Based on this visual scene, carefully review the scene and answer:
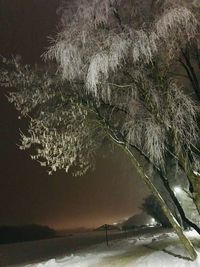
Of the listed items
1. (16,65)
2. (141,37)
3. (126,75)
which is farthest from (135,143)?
(16,65)

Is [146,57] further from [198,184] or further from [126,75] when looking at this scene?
[198,184]

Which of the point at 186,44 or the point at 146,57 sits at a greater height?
the point at 186,44

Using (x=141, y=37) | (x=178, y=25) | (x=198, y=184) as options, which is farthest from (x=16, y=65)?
(x=198, y=184)

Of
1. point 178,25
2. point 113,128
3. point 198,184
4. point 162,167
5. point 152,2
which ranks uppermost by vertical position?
point 152,2

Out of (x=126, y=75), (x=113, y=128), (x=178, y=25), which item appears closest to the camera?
(x=178, y=25)

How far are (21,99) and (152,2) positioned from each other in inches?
175

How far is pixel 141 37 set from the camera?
11672mm

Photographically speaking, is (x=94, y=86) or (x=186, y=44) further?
(x=186, y=44)

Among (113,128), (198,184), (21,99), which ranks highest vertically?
(21,99)

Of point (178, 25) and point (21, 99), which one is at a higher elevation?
point (178, 25)

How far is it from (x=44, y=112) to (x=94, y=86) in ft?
6.57

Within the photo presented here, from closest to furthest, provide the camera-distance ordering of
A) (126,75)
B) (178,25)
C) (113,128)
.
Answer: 1. (178,25)
2. (126,75)
3. (113,128)

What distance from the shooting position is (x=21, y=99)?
42.7 feet

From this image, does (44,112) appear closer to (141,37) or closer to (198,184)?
(141,37)
